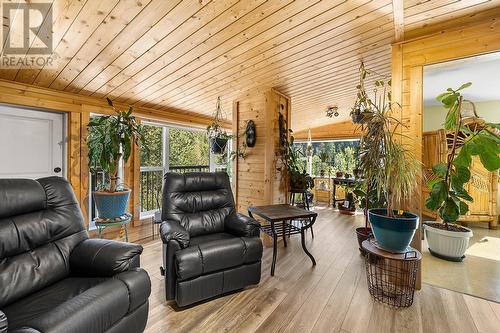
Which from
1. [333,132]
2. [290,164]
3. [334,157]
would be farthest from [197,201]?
[333,132]

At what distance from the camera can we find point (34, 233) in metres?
1.48

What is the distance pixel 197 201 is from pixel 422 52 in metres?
2.58

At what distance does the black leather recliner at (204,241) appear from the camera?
183 centimetres

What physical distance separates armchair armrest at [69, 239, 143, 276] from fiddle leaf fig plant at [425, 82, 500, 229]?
2699mm

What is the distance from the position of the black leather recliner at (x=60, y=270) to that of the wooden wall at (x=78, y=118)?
1.63 meters

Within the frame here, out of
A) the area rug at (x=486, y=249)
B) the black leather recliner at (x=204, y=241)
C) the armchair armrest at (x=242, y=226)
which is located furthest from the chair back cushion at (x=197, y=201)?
the area rug at (x=486, y=249)

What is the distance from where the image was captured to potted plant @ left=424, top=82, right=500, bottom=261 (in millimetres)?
1969

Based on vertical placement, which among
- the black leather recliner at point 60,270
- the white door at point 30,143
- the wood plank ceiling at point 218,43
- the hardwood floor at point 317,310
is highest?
the wood plank ceiling at point 218,43

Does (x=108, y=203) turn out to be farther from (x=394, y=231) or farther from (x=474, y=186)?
(x=474, y=186)

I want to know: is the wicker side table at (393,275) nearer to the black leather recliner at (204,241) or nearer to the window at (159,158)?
the black leather recliner at (204,241)

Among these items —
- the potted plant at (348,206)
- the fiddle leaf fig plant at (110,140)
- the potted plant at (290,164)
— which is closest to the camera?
the fiddle leaf fig plant at (110,140)

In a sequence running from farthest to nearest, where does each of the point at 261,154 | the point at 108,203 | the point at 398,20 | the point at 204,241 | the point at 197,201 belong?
1. the point at 261,154
2. the point at 108,203
3. the point at 197,201
4. the point at 204,241
5. the point at 398,20

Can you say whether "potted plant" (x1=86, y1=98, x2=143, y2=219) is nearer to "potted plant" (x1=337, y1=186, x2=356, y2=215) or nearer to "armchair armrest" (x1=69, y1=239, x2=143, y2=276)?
→ "armchair armrest" (x1=69, y1=239, x2=143, y2=276)

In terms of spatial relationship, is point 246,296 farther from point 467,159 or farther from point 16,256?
point 467,159
